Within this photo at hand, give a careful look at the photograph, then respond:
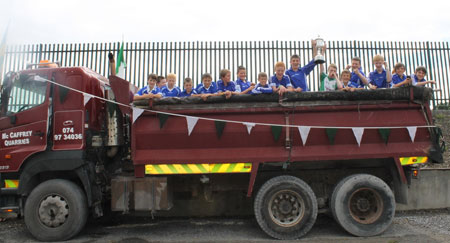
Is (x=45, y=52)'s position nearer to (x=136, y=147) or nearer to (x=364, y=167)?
(x=136, y=147)

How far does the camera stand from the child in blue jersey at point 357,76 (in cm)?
584

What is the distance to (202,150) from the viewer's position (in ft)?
16.6

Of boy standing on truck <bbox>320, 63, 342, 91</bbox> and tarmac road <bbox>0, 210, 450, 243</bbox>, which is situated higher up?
boy standing on truck <bbox>320, 63, 342, 91</bbox>

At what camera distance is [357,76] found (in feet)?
19.6

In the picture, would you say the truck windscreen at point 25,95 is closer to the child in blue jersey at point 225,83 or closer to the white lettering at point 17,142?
the white lettering at point 17,142

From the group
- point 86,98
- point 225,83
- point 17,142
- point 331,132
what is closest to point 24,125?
point 17,142

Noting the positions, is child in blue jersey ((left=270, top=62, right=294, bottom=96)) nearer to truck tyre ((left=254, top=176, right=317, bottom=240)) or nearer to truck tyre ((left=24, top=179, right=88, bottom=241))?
truck tyre ((left=254, top=176, right=317, bottom=240))

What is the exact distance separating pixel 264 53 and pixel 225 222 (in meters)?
5.27

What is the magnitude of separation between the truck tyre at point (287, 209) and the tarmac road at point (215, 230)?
0.20 metres

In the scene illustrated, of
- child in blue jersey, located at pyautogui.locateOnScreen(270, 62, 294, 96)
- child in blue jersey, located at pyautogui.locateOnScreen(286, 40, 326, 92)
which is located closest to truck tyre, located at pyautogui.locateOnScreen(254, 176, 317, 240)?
child in blue jersey, located at pyautogui.locateOnScreen(270, 62, 294, 96)

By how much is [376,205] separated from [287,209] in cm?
151

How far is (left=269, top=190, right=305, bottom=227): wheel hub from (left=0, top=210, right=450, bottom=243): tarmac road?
376mm

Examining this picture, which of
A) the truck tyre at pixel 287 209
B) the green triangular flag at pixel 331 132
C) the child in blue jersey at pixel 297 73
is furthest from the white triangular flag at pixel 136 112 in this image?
the green triangular flag at pixel 331 132

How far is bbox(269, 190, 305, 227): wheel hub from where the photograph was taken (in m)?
4.95
